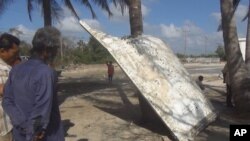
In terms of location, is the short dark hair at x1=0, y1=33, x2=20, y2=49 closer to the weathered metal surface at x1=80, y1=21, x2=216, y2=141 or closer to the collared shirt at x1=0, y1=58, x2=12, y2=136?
the collared shirt at x1=0, y1=58, x2=12, y2=136

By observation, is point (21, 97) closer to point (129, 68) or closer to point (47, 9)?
point (129, 68)

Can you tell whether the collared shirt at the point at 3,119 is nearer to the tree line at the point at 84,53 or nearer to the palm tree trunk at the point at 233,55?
the palm tree trunk at the point at 233,55

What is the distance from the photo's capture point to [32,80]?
3.58m

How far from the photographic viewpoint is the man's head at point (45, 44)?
372 centimetres

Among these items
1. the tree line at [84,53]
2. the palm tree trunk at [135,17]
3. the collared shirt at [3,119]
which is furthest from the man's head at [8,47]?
the tree line at [84,53]

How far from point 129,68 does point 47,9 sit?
1070cm

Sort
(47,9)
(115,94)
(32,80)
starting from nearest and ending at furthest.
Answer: (32,80) < (115,94) < (47,9)

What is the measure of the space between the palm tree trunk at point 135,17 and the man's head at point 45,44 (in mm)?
5996

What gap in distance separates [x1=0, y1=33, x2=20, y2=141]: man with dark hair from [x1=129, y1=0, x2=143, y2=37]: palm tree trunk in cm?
530

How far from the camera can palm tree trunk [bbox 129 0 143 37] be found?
9727 mm

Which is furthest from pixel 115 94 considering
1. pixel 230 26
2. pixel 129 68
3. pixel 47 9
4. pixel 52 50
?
pixel 52 50

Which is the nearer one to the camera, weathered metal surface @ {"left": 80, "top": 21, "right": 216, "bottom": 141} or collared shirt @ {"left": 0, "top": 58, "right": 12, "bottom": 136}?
collared shirt @ {"left": 0, "top": 58, "right": 12, "bottom": 136}

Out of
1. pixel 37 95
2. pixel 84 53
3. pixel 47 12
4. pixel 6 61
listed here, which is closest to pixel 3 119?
pixel 6 61

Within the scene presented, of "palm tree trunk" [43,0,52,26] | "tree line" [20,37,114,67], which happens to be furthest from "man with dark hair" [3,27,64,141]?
"tree line" [20,37,114,67]
